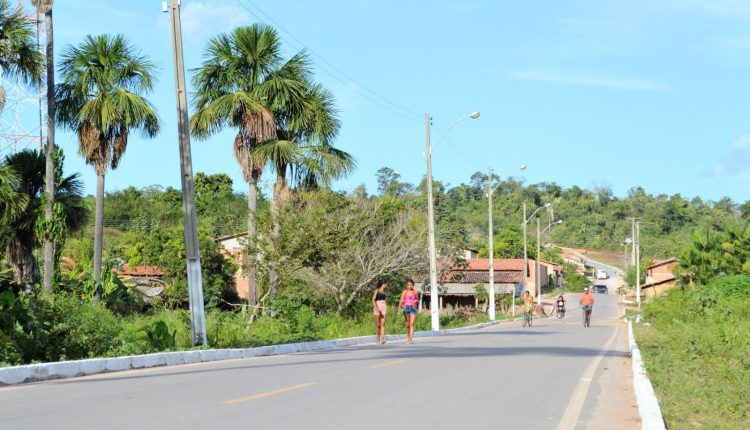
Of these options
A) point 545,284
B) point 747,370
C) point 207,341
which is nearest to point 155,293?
point 207,341

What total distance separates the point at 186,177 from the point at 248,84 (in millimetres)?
16085

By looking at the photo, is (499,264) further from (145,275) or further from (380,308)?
(380,308)

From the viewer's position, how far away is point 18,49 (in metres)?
27.8

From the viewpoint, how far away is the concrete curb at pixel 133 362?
45.6 ft

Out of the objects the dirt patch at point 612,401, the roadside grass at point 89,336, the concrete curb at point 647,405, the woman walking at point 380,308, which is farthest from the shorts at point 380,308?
the concrete curb at point 647,405

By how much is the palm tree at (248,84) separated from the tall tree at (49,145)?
5.52m

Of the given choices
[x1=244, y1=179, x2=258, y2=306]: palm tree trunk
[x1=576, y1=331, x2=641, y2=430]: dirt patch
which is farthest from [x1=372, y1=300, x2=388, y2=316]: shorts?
[x1=244, y1=179, x2=258, y2=306]: palm tree trunk

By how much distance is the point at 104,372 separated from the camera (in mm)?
15766

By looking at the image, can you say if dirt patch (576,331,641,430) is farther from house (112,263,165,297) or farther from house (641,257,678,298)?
house (641,257,678,298)

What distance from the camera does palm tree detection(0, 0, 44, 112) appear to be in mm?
26984

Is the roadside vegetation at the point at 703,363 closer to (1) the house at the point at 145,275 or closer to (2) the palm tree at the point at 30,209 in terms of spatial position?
(2) the palm tree at the point at 30,209

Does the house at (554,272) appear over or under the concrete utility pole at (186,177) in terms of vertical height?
under

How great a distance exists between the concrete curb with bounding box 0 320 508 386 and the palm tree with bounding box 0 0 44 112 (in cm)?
1151

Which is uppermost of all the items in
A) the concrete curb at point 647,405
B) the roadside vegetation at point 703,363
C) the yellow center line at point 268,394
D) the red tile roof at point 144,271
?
the red tile roof at point 144,271
